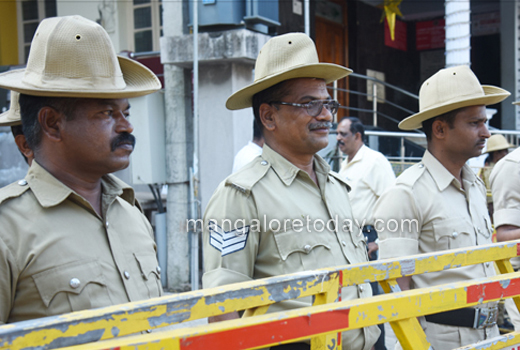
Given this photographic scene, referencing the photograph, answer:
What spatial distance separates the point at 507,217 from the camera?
325 centimetres

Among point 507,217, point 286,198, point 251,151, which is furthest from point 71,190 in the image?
point 251,151

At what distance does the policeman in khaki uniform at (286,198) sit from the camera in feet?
7.04

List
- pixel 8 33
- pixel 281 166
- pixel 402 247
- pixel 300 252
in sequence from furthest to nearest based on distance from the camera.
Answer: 1. pixel 8 33
2. pixel 402 247
3. pixel 281 166
4. pixel 300 252

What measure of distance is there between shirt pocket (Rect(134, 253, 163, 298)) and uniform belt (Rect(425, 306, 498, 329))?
143cm

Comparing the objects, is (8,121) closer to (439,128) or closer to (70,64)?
(70,64)

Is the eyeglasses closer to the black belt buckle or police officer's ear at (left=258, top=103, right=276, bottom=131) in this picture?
police officer's ear at (left=258, top=103, right=276, bottom=131)

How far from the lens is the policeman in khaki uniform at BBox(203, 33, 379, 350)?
7.04ft

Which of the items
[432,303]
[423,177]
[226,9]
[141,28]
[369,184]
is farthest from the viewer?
[141,28]

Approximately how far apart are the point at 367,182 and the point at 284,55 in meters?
3.03

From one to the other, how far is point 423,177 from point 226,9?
147 inches

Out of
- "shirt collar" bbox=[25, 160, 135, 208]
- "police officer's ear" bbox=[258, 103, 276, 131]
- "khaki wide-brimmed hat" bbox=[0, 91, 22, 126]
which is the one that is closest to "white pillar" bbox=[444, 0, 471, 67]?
"police officer's ear" bbox=[258, 103, 276, 131]

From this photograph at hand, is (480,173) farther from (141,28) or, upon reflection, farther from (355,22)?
(355,22)

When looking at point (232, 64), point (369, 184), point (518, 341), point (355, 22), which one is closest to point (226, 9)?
point (232, 64)

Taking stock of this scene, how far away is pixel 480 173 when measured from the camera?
6.52m
